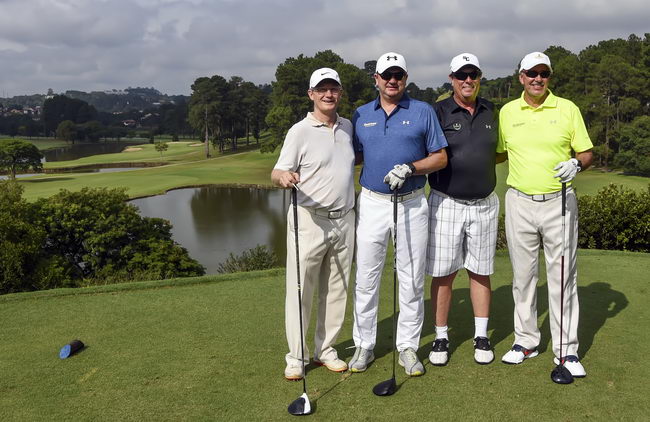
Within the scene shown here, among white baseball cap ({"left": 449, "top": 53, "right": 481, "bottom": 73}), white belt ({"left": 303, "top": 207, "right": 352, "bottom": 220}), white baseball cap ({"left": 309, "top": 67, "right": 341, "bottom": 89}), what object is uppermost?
white baseball cap ({"left": 449, "top": 53, "right": 481, "bottom": 73})

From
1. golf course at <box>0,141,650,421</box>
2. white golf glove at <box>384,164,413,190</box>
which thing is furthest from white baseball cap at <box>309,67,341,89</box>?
golf course at <box>0,141,650,421</box>

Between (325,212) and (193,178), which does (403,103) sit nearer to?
(325,212)

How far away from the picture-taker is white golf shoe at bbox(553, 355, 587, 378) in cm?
427

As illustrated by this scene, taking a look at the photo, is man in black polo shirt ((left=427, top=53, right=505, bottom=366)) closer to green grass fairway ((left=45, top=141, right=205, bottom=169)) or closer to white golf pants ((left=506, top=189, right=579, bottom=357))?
white golf pants ((left=506, top=189, right=579, bottom=357))

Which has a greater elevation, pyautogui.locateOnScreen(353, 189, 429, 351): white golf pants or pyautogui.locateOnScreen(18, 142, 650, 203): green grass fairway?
pyautogui.locateOnScreen(353, 189, 429, 351): white golf pants

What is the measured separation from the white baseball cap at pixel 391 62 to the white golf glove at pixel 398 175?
2.70 feet

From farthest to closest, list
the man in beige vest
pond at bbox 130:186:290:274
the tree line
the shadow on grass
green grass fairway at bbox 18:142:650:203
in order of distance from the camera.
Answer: the tree line, green grass fairway at bbox 18:142:650:203, pond at bbox 130:186:290:274, the shadow on grass, the man in beige vest

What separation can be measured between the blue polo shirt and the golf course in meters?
1.68

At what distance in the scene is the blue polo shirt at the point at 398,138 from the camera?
4.25 m

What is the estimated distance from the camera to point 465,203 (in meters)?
4.53

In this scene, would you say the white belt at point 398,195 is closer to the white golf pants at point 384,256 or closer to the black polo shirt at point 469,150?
the white golf pants at point 384,256

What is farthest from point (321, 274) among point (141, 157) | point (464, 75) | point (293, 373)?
point (141, 157)

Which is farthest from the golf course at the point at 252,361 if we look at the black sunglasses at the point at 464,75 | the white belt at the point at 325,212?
the black sunglasses at the point at 464,75

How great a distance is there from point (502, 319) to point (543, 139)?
7.29ft
